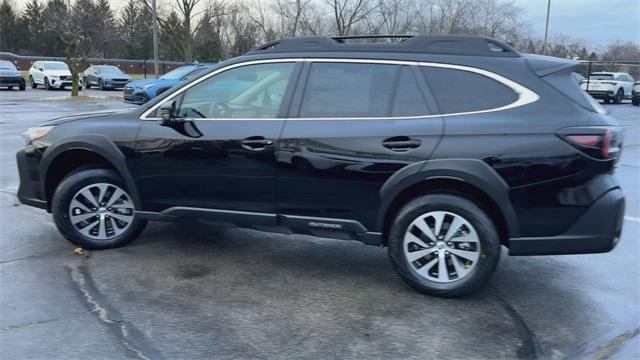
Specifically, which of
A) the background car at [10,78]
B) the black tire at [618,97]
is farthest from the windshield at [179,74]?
the black tire at [618,97]

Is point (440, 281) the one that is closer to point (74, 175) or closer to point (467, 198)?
point (467, 198)

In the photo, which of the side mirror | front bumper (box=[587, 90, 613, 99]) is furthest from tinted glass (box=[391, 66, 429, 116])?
front bumper (box=[587, 90, 613, 99])

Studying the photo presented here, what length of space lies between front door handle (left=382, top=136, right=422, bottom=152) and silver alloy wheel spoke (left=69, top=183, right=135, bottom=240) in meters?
2.39

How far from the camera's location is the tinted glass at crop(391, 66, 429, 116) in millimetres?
4074

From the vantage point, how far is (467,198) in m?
4.05

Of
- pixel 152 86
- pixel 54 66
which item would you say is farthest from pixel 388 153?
pixel 54 66

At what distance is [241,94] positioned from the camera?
4.58 m

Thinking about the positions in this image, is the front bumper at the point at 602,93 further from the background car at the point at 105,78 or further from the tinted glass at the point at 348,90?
the tinted glass at the point at 348,90

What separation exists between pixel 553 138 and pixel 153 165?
3140 millimetres

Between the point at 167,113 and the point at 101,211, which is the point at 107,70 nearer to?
the point at 101,211

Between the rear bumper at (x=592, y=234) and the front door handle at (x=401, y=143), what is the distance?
1023 millimetres

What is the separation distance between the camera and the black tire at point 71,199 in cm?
490

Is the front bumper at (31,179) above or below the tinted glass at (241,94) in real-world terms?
below

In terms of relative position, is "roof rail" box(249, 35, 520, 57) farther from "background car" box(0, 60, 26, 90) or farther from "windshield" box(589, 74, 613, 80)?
"background car" box(0, 60, 26, 90)
